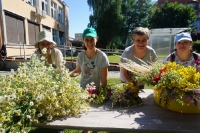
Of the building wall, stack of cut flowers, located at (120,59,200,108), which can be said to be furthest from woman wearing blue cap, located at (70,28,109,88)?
the building wall

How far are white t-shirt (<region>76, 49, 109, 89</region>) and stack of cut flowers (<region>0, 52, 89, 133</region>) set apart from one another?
Answer: 0.77 meters

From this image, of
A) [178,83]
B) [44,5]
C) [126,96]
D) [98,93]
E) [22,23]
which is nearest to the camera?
[178,83]

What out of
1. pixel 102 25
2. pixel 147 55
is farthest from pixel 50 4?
pixel 147 55

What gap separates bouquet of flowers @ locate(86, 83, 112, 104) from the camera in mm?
1517

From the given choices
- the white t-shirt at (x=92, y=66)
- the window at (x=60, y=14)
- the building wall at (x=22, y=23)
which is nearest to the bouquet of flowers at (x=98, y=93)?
the white t-shirt at (x=92, y=66)

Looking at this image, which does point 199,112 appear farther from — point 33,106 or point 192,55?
point 33,106

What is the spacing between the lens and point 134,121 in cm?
121

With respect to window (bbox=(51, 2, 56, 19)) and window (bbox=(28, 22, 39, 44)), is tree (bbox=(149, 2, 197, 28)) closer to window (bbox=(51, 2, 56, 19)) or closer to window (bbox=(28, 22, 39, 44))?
window (bbox=(51, 2, 56, 19))

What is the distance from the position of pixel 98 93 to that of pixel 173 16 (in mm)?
32668

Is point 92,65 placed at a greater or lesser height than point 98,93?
greater

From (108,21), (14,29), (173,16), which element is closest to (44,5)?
(14,29)

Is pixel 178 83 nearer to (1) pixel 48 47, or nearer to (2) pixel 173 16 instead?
(1) pixel 48 47

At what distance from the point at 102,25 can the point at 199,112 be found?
74.9 ft

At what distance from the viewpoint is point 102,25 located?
23250 mm
